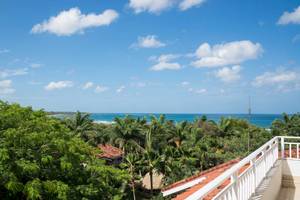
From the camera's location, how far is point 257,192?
14.5ft

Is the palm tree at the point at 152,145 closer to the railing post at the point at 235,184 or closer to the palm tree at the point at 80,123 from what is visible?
the palm tree at the point at 80,123

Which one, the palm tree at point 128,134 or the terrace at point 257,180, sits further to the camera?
the palm tree at point 128,134

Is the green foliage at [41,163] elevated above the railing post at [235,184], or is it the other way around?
the railing post at [235,184]

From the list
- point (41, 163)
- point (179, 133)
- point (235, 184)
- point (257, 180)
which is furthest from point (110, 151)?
point (235, 184)

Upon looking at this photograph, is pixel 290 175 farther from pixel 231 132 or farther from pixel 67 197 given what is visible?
pixel 231 132

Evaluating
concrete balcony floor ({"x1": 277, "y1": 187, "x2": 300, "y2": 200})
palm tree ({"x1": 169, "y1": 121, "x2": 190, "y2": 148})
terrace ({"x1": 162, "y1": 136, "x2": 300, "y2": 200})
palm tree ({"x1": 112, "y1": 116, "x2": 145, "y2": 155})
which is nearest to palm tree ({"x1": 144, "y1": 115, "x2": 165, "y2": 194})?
palm tree ({"x1": 169, "y1": 121, "x2": 190, "y2": 148})

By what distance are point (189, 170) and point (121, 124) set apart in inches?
341

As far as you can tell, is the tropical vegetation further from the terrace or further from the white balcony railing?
the white balcony railing

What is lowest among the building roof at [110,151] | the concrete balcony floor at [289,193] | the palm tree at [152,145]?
the building roof at [110,151]

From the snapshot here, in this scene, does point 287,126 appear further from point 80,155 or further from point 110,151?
point 80,155

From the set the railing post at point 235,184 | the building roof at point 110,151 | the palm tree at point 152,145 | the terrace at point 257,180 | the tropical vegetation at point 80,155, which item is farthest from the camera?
the building roof at point 110,151

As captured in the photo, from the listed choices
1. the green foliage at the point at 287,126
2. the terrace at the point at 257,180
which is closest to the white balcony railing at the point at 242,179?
the terrace at the point at 257,180

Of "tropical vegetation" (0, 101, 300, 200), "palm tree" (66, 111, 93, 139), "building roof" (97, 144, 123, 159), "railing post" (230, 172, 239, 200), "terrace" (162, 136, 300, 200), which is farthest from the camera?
"building roof" (97, 144, 123, 159)

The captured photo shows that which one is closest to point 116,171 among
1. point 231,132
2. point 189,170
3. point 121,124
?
point 189,170
